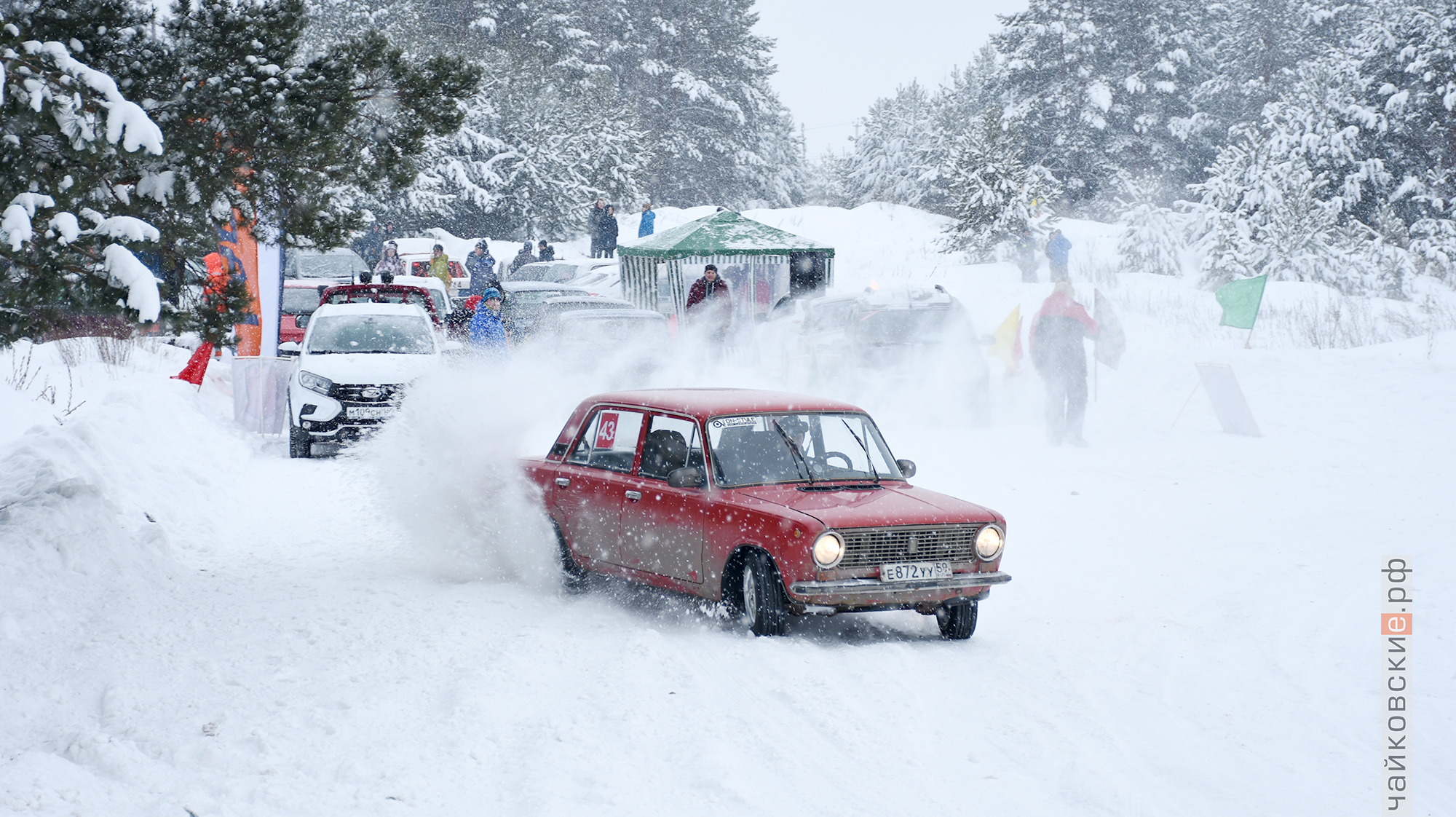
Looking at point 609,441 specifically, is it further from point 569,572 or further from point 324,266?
point 324,266

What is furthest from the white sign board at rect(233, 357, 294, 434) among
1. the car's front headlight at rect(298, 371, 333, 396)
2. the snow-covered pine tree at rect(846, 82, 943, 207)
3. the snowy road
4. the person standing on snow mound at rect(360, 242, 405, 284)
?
the snow-covered pine tree at rect(846, 82, 943, 207)

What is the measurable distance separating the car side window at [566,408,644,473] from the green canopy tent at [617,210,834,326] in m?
15.3

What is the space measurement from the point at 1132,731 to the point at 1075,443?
35.4ft

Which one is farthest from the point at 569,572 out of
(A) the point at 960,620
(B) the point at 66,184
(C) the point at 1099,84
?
(C) the point at 1099,84

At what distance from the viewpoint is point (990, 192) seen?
33.4 m

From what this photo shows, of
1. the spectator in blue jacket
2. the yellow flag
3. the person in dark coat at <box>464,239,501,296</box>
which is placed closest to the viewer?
the yellow flag

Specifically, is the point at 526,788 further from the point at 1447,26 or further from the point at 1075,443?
the point at 1447,26

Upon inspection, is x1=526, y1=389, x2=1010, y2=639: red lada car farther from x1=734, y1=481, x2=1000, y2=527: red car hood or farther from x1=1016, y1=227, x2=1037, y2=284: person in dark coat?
x1=1016, y1=227, x2=1037, y2=284: person in dark coat

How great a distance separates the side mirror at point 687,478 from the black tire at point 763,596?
540 mm

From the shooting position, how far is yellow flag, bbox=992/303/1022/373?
19406mm

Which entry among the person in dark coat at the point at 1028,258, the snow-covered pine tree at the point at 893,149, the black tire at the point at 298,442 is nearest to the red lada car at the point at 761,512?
the black tire at the point at 298,442

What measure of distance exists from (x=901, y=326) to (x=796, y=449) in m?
10.3

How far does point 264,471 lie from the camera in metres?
13.9

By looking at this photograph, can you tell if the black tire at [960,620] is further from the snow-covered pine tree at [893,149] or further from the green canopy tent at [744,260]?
A: the snow-covered pine tree at [893,149]
